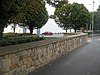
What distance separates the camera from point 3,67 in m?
7.85

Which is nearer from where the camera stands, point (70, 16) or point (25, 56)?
point (25, 56)

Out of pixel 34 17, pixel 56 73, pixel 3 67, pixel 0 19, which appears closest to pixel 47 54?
pixel 56 73

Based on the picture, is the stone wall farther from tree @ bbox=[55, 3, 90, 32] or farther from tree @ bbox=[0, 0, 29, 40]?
tree @ bbox=[55, 3, 90, 32]

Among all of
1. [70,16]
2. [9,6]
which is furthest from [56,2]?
[70,16]

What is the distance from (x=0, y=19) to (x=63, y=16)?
3102 centimetres

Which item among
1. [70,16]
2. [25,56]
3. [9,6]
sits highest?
[70,16]

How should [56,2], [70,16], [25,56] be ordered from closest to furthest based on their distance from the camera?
[25,56] < [56,2] < [70,16]

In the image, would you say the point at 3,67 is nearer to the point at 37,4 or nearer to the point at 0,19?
the point at 0,19

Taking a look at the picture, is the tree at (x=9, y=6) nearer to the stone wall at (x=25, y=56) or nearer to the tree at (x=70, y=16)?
the stone wall at (x=25, y=56)

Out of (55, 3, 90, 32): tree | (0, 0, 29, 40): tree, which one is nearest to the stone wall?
(0, 0, 29, 40): tree

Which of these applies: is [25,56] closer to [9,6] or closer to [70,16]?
[9,6]

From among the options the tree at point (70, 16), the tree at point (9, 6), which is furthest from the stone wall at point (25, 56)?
the tree at point (70, 16)

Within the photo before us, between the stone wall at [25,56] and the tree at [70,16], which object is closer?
the stone wall at [25,56]

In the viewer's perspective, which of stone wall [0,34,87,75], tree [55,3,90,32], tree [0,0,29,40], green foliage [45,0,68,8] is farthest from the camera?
tree [55,3,90,32]
